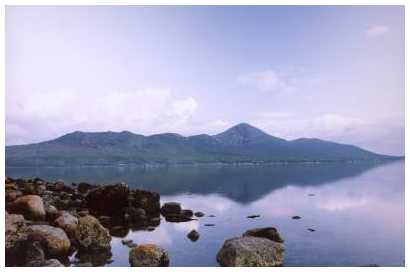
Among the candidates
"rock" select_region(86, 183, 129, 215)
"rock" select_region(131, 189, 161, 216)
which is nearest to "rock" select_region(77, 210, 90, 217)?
"rock" select_region(86, 183, 129, 215)

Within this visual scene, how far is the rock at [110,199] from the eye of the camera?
79.5 ft

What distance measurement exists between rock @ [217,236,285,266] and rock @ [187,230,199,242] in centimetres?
360

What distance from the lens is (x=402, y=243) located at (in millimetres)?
18781

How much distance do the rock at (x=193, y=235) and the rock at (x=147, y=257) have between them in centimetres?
432

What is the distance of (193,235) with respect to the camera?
19.4 m

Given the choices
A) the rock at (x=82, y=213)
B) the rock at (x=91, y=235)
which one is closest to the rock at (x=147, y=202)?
the rock at (x=82, y=213)

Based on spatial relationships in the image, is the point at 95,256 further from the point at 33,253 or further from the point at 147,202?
the point at 147,202

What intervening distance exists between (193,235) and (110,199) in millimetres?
6642

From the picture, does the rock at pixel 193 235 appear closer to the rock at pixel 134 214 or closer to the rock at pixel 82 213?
the rock at pixel 134 214

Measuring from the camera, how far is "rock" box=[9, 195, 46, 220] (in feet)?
59.2

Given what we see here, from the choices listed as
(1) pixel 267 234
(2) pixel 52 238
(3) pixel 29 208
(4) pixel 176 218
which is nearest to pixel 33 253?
(2) pixel 52 238

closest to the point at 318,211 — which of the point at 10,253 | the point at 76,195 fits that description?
the point at 76,195

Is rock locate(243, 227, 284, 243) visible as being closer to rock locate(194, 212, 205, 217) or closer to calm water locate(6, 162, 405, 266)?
calm water locate(6, 162, 405, 266)
